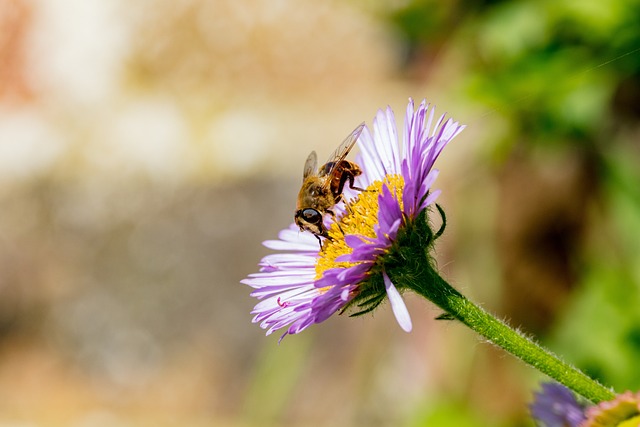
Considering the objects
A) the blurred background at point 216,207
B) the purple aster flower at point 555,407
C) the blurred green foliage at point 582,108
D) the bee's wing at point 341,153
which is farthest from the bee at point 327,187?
the blurred background at point 216,207

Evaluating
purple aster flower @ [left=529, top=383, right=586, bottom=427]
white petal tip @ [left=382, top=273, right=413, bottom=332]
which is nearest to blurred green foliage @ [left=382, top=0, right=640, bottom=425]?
purple aster flower @ [left=529, top=383, right=586, bottom=427]

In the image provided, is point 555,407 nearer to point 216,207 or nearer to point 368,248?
point 368,248

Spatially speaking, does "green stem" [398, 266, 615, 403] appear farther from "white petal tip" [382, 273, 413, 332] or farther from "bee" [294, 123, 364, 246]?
"bee" [294, 123, 364, 246]

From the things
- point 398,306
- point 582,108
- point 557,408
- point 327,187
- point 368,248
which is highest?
point 582,108

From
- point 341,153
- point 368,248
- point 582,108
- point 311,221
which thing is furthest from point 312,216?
point 582,108

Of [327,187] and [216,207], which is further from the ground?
[216,207]

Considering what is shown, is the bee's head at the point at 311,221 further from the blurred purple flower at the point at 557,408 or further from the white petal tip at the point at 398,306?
the blurred purple flower at the point at 557,408
